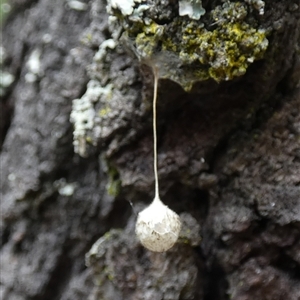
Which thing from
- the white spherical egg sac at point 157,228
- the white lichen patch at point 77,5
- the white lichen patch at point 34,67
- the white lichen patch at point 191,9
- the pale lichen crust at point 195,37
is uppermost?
the white lichen patch at point 191,9

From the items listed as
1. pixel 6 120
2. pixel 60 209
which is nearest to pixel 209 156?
pixel 60 209

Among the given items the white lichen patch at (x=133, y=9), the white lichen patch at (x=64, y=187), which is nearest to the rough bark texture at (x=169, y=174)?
the white lichen patch at (x=64, y=187)

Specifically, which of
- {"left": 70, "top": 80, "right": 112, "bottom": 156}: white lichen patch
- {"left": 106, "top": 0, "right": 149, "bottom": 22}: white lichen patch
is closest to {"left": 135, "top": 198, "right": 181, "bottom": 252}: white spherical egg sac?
{"left": 70, "top": 80, "right": 112, "bottom": 156}: white lichen patch

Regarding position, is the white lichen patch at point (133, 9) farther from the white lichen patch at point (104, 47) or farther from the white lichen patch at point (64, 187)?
the white lichen patch at point (64, 187)

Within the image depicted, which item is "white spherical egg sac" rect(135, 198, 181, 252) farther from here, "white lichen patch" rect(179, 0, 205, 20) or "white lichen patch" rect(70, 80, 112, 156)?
"white lichen patch" rect(179, 0, 205, 20)

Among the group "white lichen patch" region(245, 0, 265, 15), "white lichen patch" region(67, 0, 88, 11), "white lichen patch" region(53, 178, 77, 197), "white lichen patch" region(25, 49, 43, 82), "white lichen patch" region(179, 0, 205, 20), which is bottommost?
"white lichen patch" region(53, 178, 77, 197)

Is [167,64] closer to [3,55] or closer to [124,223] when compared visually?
[124,223]
